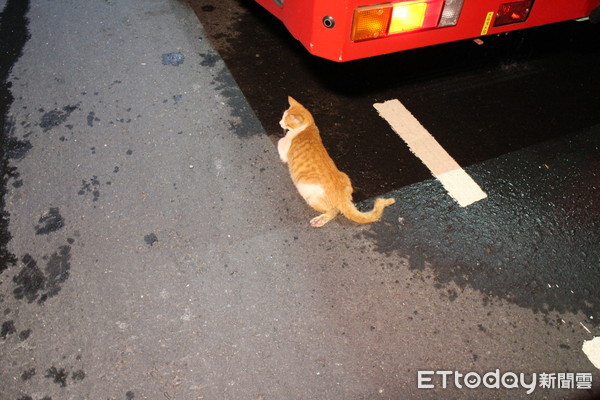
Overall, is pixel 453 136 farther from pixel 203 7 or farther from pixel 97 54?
pixel 97 54

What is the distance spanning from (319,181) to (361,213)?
0.38 m

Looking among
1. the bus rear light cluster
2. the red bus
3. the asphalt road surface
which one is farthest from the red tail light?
the asphalt road surface

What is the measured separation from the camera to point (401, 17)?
2512mm

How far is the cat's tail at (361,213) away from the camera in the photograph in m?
2.63

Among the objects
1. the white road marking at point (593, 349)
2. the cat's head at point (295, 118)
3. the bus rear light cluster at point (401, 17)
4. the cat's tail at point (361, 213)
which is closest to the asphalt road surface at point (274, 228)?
→ the white road marking at point (593, 349)

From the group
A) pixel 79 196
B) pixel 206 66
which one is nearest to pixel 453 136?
pixel 206 66

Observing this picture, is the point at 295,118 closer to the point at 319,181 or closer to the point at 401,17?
the point at 319,181

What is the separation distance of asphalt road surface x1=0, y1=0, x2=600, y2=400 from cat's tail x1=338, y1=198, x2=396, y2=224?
0.41ft

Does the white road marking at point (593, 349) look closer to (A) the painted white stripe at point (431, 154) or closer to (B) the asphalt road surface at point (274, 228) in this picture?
(B) the asphalt road surface at point (274, 228)

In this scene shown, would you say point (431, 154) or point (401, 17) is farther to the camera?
point (431, 154)

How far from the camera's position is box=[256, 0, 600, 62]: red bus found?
2.43 m

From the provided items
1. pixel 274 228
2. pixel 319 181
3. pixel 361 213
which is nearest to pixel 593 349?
pixel 361 213

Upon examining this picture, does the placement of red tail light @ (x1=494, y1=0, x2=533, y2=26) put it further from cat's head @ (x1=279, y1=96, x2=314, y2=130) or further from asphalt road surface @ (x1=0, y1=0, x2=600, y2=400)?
cat's head @ (x1=279, y1=96, x2=314, y2=130)

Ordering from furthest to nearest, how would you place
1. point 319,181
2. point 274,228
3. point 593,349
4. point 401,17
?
point 274,228
point 319,181
point 401,17
point 593,349
